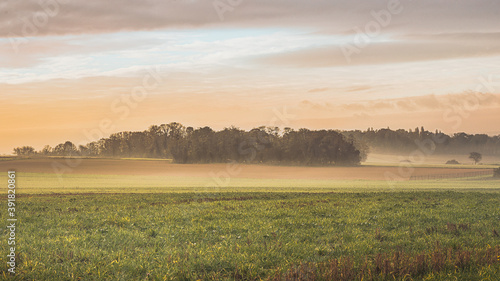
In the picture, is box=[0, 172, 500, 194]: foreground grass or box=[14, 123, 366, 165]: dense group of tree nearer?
box=[0, 172, 500, 194]: foreground grass

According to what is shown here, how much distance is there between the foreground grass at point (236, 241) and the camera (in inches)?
464

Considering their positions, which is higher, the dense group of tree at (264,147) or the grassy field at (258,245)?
the dense group of tree at (264,147)

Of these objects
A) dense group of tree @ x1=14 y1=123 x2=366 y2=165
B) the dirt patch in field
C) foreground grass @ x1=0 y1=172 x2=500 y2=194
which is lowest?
foreground grass @ x1=0 y1=172 x2=500 y2=194

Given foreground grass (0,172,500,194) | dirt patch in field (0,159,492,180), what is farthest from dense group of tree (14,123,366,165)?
foreground grass (0,172,500,194)

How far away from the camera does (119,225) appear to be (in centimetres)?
1944

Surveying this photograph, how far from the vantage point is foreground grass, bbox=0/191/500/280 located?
38.7 feet

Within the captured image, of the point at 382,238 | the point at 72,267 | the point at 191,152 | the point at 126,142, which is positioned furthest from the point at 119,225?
the point at 126,142

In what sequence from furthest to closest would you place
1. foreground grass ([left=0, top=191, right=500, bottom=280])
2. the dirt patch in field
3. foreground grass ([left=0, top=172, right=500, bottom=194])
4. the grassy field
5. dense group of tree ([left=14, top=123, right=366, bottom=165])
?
1. dense group of tree ([left=14, top=123, right=366, bottom=165])
2. the dirt patch in field
3. foreground grass ([left=0, top=172, right=500, bottom=194])
4. foreground grass ([left=0, top=191, right=500, bottom=280])
5. the grassy field

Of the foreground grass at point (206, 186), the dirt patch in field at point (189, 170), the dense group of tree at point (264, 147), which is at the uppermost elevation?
the dense group of tree at point (264, 147)

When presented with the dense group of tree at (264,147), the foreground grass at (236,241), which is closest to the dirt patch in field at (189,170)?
the dense group of tree at (264,147)

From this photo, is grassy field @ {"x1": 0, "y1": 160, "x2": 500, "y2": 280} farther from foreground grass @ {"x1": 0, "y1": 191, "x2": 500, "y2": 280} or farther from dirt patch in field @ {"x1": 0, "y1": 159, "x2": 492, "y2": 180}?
dirt patch in field @ {"x1": 0, "y1": 159, "x2": 492, "y2": 180}

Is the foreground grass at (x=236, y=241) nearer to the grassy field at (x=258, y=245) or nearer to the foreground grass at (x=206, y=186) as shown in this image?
the grassy field at (x=258, y=245)

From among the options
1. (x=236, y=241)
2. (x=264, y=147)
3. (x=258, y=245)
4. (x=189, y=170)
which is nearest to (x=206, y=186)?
(x=189, y=170)

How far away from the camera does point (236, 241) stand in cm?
1551
